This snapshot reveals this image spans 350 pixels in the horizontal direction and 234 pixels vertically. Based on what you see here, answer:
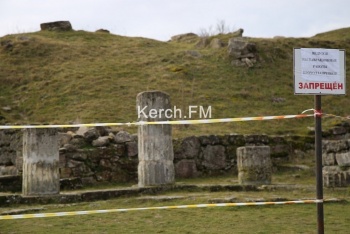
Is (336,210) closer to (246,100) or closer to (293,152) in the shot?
(293,152)

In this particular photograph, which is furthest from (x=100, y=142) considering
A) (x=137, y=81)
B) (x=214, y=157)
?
(x=137, y=81)

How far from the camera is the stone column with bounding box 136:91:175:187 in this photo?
15062 millimetres

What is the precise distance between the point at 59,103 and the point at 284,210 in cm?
1622

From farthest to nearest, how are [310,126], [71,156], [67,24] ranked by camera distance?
1. [67,24]
2. [310,126]
3. [71,156]

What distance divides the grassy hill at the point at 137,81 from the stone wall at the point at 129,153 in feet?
5.34

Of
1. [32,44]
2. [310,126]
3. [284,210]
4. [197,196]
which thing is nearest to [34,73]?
[32,44]

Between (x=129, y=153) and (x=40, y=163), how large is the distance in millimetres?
4806

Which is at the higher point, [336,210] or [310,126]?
[310,126]

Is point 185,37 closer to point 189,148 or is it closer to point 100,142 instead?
point 189,148

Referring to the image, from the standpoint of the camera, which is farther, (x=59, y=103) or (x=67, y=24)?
(x=67, y=24)

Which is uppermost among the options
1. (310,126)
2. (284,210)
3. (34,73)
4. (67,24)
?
(67,24)

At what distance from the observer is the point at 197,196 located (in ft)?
44.3

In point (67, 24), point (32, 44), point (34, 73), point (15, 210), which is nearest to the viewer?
point (15, 210)

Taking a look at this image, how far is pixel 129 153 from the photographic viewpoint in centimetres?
Result: 1833
